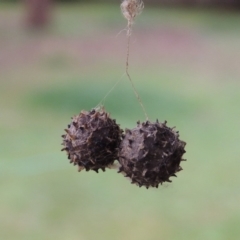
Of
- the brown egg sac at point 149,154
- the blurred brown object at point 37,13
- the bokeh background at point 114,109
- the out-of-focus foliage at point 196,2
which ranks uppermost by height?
the out-of-focus foliage at point 196,2

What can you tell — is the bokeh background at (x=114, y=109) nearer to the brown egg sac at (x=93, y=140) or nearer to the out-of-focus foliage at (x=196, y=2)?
the out-of-focus foliage at (x=196, y=2)

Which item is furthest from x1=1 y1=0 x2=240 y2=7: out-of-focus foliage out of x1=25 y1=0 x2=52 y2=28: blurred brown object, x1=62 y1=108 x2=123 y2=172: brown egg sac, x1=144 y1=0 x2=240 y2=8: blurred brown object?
x1=62 y1=108 x2=123 y2=172: brown egg sac

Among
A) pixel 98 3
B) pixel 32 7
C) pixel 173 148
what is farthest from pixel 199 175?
pixel 98 3

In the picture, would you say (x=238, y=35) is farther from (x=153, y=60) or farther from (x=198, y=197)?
(x=198, y=197)

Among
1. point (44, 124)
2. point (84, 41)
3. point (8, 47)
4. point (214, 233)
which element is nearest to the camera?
point (214, 233)

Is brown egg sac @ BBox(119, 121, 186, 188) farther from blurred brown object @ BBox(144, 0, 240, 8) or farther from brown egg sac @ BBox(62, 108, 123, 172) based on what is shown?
blurred brown object @ BBox(144, 0, 240, 8)

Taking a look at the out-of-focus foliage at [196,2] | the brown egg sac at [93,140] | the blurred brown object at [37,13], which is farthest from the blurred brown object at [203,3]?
the brown egg sac at [93,140]

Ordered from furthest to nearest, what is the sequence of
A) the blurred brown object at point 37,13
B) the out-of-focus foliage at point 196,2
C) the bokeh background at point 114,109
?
the out-of-focus foliage at point 196,2 → the blurred brown object at point 37,13 → the bokeh background at point 114,109

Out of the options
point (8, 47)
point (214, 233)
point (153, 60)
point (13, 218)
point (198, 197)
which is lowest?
point (13, 218)
